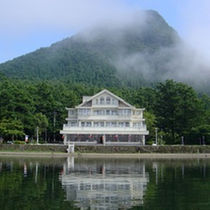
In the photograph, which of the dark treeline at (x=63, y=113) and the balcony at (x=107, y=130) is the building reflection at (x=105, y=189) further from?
the dark treeline at (x=63, y=113)

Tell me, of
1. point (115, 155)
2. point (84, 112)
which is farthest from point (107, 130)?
point (115, 155)

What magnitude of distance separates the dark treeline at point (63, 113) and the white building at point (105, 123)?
17.7 feet

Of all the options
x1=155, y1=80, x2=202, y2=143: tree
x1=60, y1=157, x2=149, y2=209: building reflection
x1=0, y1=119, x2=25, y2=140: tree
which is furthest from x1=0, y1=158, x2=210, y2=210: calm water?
x1=155, y1=80, x2=202, y2=143: tree

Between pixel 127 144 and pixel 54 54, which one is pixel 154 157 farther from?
pixel 54 54

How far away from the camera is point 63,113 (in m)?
69.9

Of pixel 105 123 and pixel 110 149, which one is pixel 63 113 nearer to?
pixel 105 123

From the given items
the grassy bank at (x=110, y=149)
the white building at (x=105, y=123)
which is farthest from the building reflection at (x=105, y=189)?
the white building at (x=105, y=123)

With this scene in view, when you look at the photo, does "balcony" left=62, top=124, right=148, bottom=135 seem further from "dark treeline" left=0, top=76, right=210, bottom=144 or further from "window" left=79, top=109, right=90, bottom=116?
"dark treeline" left=0, top=76, right=210, bottom=144

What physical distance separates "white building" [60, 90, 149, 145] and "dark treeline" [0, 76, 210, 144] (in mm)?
5394

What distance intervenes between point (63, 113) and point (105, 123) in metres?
12.4

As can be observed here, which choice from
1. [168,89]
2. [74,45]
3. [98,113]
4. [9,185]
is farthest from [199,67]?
[9,185]

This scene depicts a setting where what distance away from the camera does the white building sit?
191 ft

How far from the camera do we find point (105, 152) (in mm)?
52531

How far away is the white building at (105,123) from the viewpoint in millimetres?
58250
